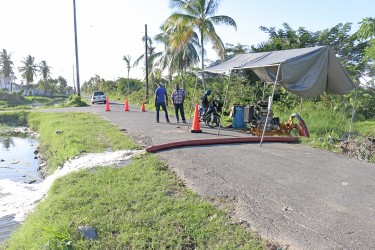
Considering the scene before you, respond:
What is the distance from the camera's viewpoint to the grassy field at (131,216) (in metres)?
3.58

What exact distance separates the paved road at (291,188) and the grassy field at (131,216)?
35 centimetres

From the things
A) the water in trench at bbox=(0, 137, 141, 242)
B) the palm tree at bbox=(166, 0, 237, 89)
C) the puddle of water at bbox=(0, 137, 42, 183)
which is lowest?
the puddle of water at bbox=(0, 137, 42, 183)

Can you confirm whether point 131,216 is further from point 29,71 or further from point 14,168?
point 29,71

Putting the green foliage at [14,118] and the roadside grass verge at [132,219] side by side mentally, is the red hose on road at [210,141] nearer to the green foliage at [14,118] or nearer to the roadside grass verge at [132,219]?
the roadside grass verge at [132,219]

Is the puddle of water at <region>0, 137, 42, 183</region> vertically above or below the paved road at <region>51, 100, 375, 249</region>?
below

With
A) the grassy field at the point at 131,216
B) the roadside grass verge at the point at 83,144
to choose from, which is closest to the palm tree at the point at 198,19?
the roadside grass verge at the point at 83,144

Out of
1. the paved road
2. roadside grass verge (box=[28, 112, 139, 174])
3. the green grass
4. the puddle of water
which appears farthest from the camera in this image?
the green grass

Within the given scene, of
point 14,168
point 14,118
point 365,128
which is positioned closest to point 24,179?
point 14,168

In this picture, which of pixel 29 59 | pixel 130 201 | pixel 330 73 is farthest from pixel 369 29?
pixel 29 59

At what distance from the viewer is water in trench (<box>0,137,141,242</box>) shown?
5818mm

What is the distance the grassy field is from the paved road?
0.35m

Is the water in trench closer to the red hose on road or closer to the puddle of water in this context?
the puddle of water

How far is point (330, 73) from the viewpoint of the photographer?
9430 millimetres

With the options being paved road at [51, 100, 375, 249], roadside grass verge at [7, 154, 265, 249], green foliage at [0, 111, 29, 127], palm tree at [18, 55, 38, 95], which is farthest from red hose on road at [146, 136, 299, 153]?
palm tree at [18, 55, 38, 95]
